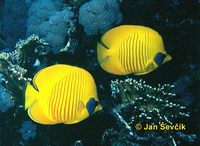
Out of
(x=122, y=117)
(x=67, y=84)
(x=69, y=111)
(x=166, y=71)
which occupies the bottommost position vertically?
(x=122, y=117)

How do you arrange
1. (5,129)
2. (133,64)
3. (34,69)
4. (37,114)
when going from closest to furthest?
(37,114) → (133,64) → (5,129) → (34,69)

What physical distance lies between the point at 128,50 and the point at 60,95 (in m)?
0.69

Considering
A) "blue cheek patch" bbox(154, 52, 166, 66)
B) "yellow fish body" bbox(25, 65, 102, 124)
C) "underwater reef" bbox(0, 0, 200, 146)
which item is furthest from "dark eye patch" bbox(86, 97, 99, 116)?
"underwater reef" bbox(0, 0, 200, 146)

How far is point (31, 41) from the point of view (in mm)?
3783

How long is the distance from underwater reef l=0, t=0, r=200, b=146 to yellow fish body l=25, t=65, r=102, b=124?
40.3 inches

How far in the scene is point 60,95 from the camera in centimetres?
214

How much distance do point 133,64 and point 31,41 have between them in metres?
1.87

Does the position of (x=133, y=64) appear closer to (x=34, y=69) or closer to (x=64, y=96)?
(x=64, y=96)

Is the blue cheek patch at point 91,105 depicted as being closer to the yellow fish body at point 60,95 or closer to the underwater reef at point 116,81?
the yellow fish body at point 60,95

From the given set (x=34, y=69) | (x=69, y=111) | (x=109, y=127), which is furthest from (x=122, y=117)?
(x=34, y=69)

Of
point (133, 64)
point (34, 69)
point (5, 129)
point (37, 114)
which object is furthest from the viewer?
point (34, 69)

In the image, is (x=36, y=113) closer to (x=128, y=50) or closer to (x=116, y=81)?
(x=128, y=50)

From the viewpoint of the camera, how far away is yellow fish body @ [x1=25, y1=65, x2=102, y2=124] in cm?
211

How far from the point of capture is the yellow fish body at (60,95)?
2.11 metres
